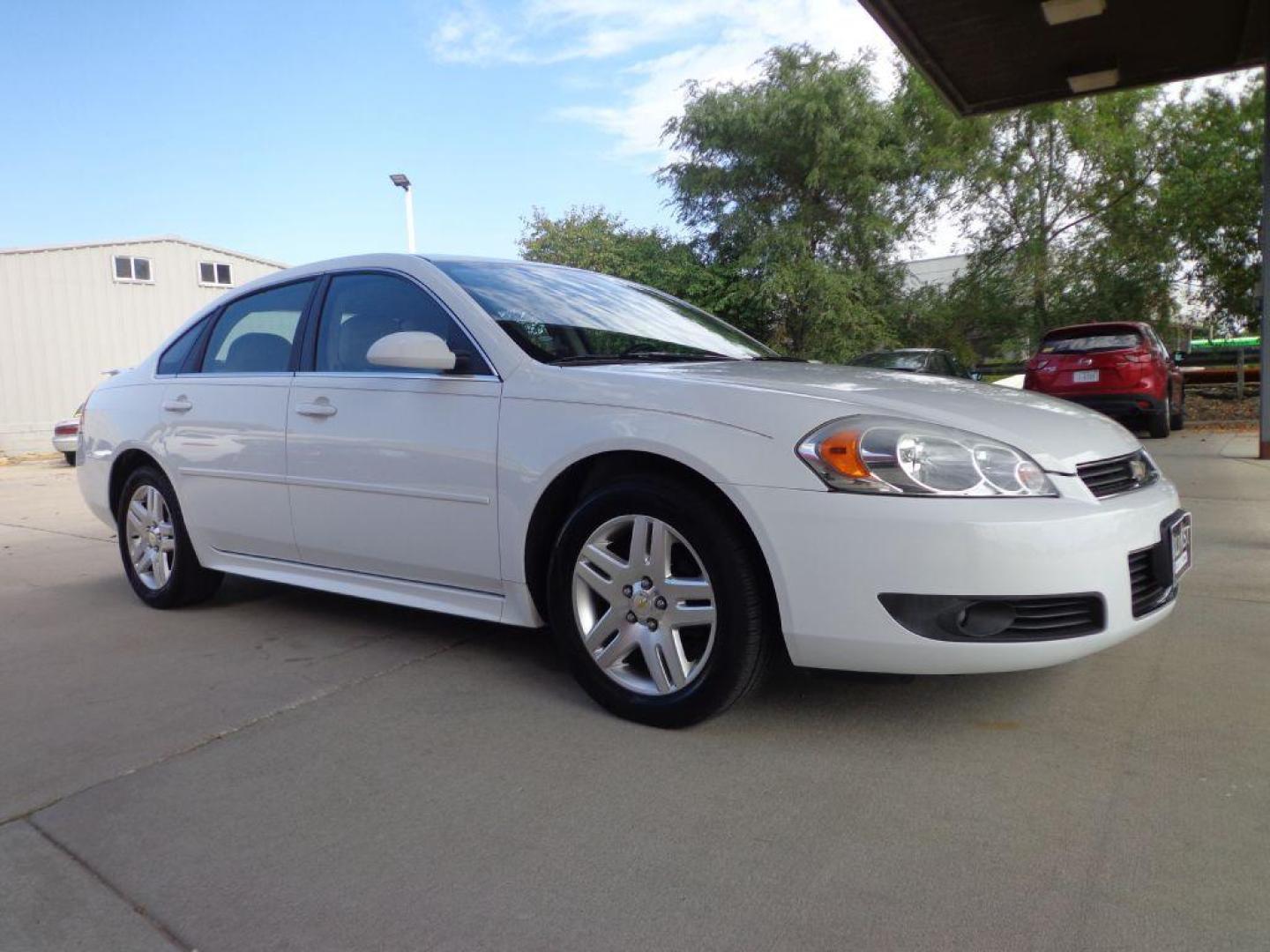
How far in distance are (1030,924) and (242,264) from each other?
27.2 meters

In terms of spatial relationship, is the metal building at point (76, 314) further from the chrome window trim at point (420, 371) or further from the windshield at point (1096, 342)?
the chrome window trim at point (420, 371)

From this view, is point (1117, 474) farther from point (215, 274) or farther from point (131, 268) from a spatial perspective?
point (215, 274)

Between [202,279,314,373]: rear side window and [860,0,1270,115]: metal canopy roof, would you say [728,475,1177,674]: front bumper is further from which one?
[860,0,1270,115]: metal canopy roof

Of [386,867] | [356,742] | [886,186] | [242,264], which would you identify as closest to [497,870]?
[386,867]

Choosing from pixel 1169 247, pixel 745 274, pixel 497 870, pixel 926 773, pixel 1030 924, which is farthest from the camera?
pixel 745 274

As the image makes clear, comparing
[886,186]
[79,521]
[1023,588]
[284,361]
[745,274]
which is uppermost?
[886,186]

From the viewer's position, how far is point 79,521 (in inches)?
332

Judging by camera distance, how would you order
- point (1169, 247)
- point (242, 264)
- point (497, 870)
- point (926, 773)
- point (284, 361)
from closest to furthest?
point (497, 870)
point (926, 773)
point (284, 361)
point (1169, 247)
point (242, 264)

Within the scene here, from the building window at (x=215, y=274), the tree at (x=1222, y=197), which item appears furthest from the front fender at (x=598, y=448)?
the building window at (x=215, y=274)

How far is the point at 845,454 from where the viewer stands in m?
2.58

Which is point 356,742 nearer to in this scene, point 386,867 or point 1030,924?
point 386,867

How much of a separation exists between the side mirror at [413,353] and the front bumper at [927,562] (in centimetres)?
117

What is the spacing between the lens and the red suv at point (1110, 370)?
11.5 metres

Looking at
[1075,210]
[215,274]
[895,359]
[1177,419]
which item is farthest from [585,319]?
[215,274]
